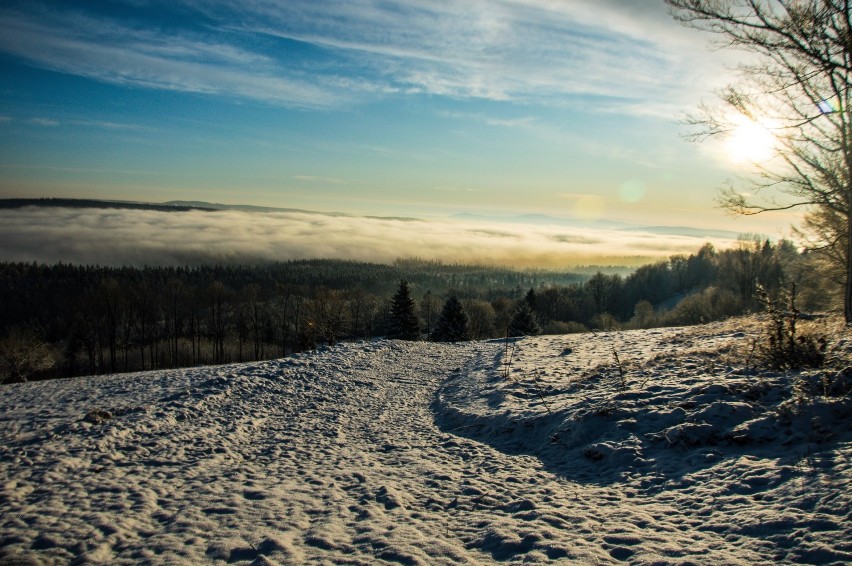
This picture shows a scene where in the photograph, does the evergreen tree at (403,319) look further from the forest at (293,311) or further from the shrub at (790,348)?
the shrub at (790,348)

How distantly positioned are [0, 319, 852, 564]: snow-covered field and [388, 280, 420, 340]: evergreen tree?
117 feet

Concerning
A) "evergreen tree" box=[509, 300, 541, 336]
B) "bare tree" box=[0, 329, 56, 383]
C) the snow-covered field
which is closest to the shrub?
the snow-covered field

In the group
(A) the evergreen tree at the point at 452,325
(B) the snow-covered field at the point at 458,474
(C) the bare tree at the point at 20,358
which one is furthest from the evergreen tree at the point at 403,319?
(C) the bare tree at the point at 20,358

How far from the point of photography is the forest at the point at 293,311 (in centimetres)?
4984

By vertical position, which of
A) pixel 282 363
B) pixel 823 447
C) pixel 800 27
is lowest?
pixel 282 363

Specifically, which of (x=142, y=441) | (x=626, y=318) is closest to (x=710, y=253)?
(x=626, y=318)

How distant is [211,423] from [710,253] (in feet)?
427

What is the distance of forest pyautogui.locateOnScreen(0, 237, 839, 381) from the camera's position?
49844 mm

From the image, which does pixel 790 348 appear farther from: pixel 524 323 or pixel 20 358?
pixel 20 358

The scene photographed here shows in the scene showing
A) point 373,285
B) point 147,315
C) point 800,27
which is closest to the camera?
point 800,27

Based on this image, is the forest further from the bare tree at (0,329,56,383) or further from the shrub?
the shrub

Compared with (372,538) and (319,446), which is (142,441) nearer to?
(319,446)

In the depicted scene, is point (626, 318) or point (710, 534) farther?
point (626, 318)

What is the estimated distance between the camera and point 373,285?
183 meters
